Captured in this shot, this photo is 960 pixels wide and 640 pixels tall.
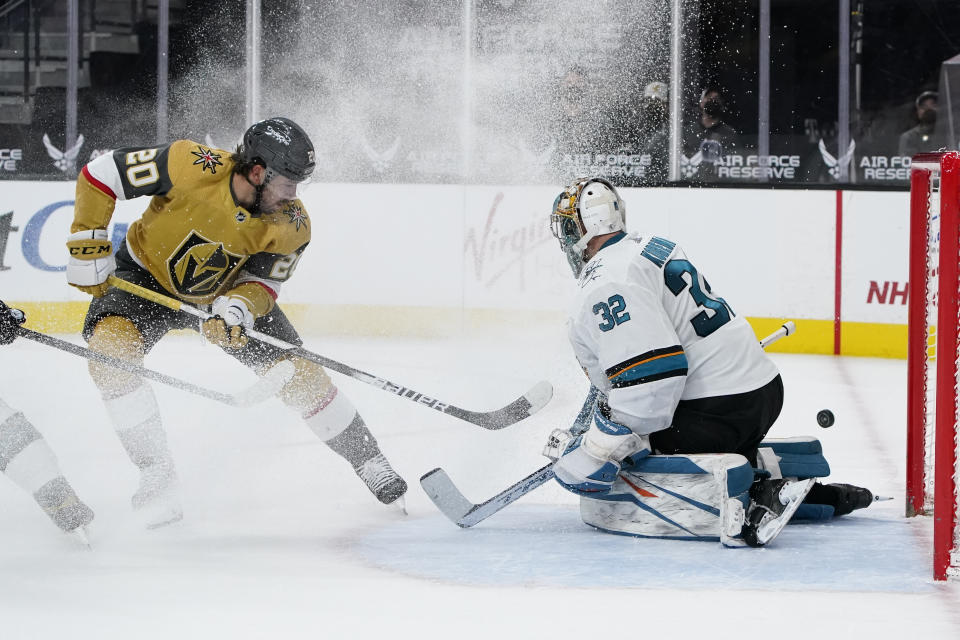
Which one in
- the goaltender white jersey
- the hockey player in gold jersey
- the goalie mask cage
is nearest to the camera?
the goalie mask cage

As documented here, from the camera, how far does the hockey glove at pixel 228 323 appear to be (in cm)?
327

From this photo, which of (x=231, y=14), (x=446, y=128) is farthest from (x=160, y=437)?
(x=231, y=14)

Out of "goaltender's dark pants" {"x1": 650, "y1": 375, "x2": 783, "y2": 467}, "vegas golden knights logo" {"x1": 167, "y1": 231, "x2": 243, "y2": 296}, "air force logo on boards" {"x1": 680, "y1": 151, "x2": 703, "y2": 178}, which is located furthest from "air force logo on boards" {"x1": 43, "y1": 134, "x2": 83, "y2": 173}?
"goaltender's dark pants" {"x1": 650, "y1": 375, "x2": 783, "y2": 467}

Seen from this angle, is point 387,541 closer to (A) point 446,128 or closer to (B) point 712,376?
(B) point 712,376

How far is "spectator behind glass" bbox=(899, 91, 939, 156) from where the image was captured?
7.45 m

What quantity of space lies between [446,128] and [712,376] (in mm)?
5078

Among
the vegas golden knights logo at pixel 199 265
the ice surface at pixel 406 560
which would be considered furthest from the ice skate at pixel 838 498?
the vegas golden knights logo at pixel 199 265

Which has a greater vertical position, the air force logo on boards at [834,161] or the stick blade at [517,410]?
the air force logo on boards at [834,161]

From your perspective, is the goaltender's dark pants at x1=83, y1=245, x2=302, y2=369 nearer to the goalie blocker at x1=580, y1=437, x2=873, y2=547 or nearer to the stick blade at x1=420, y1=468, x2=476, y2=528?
the stick blade at x1=420, y1=468, x2=476, y2=528

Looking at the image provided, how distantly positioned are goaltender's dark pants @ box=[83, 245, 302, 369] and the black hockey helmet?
0.47m

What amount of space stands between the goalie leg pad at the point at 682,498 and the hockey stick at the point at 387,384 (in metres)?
0.49

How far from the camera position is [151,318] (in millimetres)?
3383

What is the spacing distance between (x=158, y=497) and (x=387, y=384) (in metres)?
0.67

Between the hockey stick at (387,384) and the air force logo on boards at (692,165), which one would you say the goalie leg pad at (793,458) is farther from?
the air force logo on boards at (692,165)
